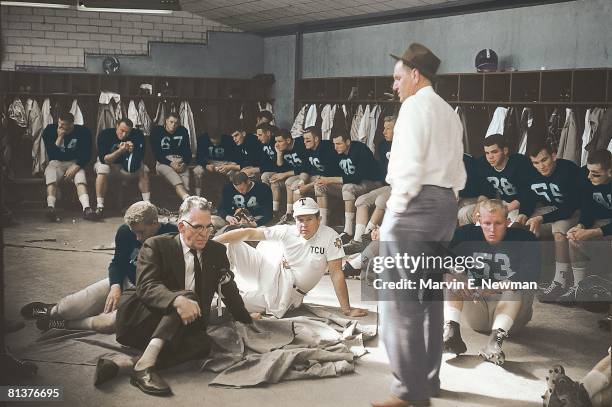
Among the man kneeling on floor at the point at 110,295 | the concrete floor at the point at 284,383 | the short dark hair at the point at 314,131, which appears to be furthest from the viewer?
the short dark hair at the point at 314,131

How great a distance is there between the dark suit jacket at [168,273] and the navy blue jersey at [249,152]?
17.6 inches

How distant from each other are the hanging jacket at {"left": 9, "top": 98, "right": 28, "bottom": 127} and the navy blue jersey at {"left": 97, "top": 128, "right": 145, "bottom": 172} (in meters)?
0.32

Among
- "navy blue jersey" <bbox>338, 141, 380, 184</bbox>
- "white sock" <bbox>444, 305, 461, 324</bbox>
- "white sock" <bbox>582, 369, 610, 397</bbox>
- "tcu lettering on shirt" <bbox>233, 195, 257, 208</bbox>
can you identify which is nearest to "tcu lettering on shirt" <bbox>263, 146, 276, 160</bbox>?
"tcu lettering on shirt" <bbox>233, 195, 257, 208</bbox>

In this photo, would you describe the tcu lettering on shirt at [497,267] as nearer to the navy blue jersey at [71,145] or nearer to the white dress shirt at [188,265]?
the white dress shirt at [188,265]

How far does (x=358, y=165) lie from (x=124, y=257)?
3.79 ft

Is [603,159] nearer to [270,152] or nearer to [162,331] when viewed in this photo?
[270,152]

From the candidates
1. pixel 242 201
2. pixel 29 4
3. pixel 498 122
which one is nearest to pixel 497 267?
pixel 498 122

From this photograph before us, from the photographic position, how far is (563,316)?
3941mm

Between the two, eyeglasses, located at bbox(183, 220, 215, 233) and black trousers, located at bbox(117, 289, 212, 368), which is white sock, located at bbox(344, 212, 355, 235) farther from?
black trousers, located at bbox(117, 289, 212, 368)

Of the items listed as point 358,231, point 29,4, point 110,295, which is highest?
point 29,4

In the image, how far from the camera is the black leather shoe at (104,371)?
331cm

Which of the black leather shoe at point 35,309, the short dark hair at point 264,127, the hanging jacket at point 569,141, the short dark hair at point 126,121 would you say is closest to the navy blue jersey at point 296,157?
the short dark hair at point 264,127

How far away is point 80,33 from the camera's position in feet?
11.3

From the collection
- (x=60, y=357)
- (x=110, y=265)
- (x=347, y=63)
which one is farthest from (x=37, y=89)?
(x=347, y=63)
